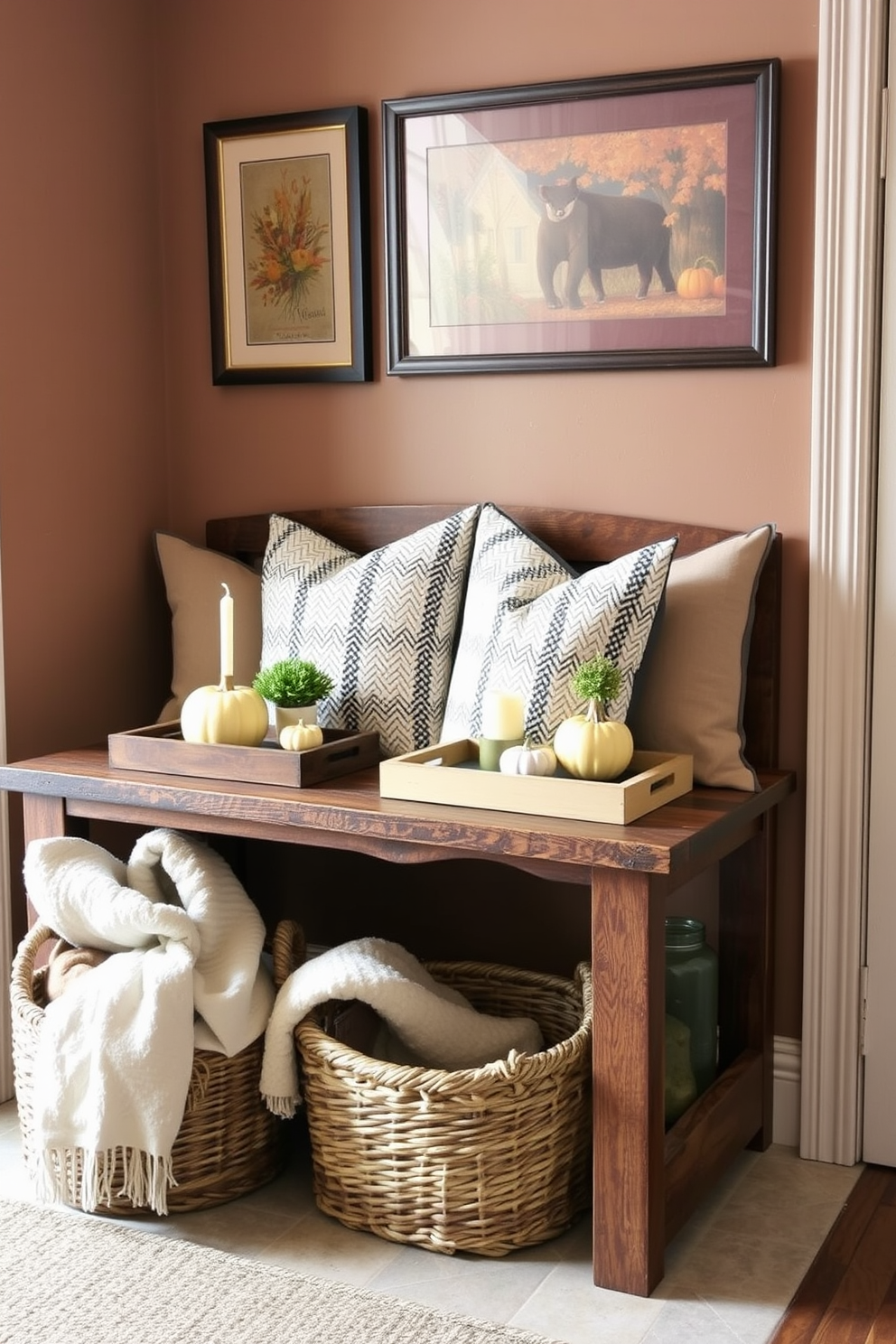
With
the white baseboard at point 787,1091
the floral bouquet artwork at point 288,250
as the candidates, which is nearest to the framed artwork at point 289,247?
the floral bouquet artwork at point 288,250

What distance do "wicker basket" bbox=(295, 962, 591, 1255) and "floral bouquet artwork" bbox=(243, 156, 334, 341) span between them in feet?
4.49

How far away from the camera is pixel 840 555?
240 centimetres

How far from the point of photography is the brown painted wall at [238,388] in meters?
2.48

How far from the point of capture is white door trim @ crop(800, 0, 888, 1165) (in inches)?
90.9

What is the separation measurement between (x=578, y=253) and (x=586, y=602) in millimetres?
669

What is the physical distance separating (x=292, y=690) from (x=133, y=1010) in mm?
579

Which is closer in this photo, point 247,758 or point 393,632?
point 247,758

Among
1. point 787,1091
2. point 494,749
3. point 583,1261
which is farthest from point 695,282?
point 583,1261

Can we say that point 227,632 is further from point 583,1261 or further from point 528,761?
point 583,1261

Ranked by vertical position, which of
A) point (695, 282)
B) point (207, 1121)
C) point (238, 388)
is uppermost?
point (695, 282)

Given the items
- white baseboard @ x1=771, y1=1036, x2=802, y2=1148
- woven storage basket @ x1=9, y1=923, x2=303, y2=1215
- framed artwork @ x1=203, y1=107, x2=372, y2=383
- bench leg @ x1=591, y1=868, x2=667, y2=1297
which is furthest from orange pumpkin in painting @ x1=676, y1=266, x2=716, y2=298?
woven storage basket @ x1=9, y1=923, x2=303, y2=1215

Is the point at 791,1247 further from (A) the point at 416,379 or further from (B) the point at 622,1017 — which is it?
(A) the point at 416,379

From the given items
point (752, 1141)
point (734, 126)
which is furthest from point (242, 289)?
point (752, 1141)

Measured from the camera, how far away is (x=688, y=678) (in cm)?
240
